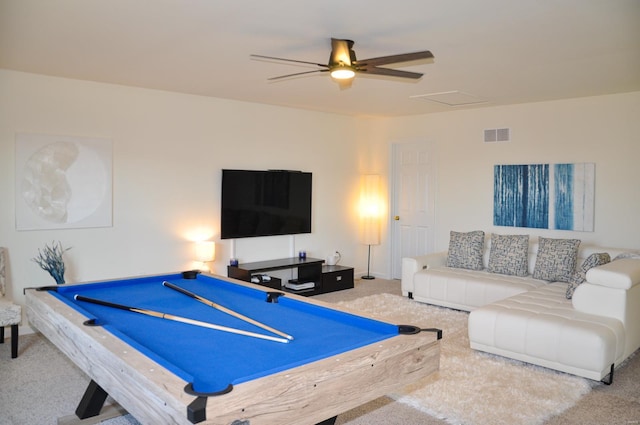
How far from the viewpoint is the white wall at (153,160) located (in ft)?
15.3

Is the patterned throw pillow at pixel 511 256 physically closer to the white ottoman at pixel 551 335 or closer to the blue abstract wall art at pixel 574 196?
the blue abstract wall art at pixel 574 196

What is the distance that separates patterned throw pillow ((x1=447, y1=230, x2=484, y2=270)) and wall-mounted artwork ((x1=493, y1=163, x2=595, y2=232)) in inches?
24.3

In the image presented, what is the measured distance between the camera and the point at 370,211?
7531mm

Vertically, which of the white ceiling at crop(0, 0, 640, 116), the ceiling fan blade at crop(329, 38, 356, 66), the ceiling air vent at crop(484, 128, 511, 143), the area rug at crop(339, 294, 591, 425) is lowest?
the area rug at crop(339, 294, 591, 425)

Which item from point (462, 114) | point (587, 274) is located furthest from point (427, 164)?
point (587, 274)

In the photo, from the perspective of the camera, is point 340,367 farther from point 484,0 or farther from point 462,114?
point 462,114

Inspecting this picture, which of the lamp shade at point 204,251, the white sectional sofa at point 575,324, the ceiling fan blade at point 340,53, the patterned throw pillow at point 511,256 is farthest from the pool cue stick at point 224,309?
the patterned throw pillow at point 511,256

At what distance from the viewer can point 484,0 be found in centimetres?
274

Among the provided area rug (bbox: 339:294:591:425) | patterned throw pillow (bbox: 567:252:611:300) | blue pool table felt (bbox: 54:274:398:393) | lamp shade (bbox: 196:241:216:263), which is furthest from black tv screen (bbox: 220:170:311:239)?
patterned throw pillow (bbox: 567:252:611:300)

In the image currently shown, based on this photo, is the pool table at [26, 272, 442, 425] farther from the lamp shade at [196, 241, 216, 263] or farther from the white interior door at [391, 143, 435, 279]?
the white interior door at [391, 143, 435, 279]

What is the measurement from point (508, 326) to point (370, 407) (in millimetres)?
1455

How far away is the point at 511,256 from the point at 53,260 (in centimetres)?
477

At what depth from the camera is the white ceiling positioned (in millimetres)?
2898

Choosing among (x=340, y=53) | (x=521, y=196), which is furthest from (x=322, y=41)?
(x=521, y=196)
